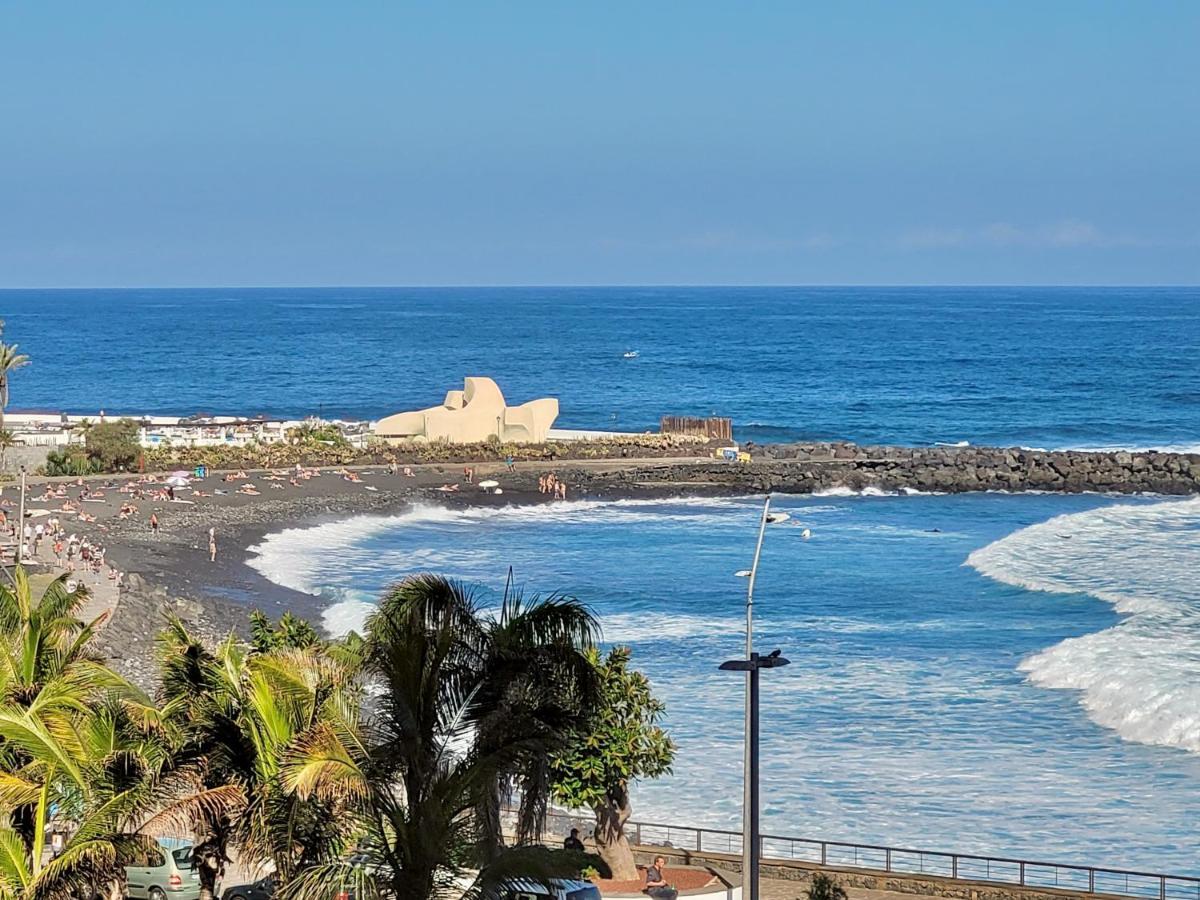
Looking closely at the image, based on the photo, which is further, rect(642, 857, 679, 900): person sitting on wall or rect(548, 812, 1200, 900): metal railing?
rect(548, 812, 1200, 900): metal railing

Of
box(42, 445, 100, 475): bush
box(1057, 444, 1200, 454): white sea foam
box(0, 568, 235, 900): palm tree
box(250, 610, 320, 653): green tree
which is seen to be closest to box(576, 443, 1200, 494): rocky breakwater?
box(1057, 444, 1200, 454): white sea foam

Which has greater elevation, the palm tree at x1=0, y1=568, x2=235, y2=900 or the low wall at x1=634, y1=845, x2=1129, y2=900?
the palm tree at x1=0, y1=568, x2=235, y2=900

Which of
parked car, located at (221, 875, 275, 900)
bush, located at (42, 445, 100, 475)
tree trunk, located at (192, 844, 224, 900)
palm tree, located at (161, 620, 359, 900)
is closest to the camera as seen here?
palm tree, located at (161, 620, 359, 900)

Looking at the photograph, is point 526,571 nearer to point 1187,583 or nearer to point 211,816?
→ point 1187,583

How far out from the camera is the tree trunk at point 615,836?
2194 centimetres

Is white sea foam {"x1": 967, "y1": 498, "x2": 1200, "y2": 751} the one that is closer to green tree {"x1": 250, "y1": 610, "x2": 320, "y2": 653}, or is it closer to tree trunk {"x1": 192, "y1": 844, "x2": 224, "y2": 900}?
green tree {"x1": 250, "y1": 610, "x2": 320, "y2": 653}

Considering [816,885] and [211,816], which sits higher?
[211,816]

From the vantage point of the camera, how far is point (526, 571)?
50469 millimetres

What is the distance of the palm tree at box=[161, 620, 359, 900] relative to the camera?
13.6 metres

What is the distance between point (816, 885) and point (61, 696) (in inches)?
303

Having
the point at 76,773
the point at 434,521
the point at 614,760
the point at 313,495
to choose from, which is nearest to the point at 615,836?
the point at 614,760

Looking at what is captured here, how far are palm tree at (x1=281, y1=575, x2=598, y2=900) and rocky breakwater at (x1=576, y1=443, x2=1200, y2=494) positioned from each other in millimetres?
57172

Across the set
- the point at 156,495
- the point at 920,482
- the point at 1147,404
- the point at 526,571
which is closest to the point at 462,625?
the point at 526,571

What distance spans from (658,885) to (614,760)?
1.64 m
